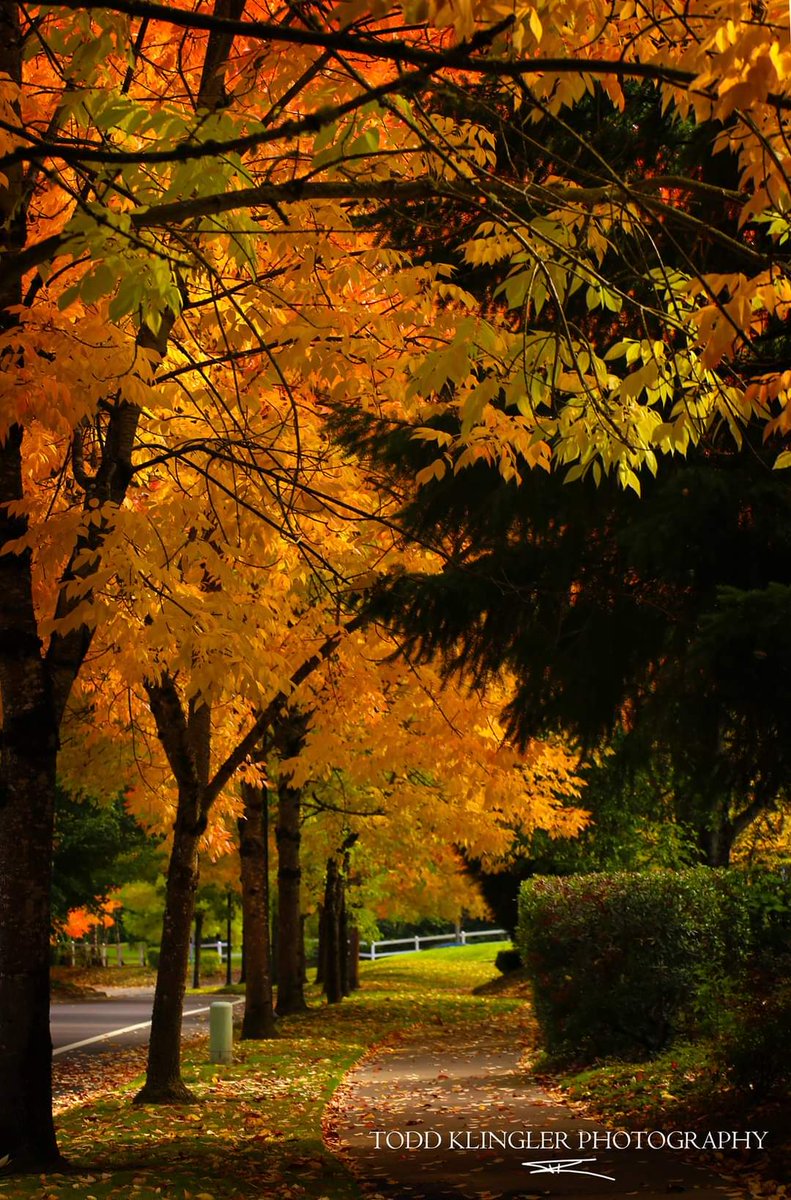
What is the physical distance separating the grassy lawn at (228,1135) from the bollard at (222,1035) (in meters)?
0.23

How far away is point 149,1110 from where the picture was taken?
33.4 ft

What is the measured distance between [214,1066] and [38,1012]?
677 centimetres

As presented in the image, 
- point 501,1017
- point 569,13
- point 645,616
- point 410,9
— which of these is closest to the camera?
point 410,9

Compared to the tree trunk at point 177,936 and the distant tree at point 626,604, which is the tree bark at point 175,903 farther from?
the distant tree at point 626,604

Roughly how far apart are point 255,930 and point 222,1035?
2874 millimetres

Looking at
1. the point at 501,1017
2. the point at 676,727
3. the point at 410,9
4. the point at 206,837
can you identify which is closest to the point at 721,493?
the point at 676,727

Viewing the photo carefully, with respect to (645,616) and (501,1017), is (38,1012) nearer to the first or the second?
(645,616)

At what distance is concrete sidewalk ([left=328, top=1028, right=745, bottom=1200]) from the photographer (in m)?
6.89

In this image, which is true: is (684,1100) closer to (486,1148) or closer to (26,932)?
(486,1148)

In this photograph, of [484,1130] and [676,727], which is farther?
[484,1130]

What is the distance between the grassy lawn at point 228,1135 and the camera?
6.73 m

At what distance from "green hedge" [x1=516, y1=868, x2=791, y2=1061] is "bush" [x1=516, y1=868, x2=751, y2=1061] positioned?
0.01 m

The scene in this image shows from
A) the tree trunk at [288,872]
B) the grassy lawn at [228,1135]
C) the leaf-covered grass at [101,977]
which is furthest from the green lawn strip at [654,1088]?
the leaf-covered grass at [101,977]

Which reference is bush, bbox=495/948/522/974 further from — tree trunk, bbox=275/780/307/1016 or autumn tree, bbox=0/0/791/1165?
autumn tree, bbox=0/0/791/1165
